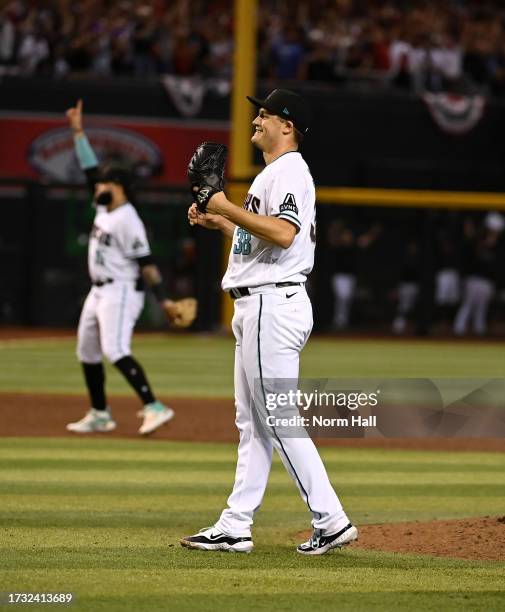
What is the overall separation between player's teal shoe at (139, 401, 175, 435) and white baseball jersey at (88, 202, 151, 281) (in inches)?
36.8

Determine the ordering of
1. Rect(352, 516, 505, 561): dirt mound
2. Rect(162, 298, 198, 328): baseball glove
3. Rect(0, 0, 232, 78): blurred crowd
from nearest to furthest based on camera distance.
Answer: Rect(352, 516, 505, 561): dirt mound, Rect(162, 298, 198, 328): baseball glove, Rect(0, 0, 232, 78): blurred crowd

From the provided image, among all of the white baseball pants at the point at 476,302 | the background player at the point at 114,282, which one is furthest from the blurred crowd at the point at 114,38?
the background player at the point at 114,282

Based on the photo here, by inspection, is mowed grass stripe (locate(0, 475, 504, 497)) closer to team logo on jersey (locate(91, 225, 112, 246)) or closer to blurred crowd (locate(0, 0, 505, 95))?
team logo on jersey (locate(91, 225, 112, 246))

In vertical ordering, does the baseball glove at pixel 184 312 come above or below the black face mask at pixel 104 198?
below

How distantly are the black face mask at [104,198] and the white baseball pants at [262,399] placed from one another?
415 cm

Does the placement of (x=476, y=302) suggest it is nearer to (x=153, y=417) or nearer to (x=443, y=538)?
(x=153, y=417)

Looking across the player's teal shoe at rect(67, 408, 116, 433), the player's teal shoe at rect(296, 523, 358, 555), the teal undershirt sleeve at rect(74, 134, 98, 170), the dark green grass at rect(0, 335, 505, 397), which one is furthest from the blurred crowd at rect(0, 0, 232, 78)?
the player's teal shoe at rect(296, 523, 358, 555)

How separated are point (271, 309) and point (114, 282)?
4.31 meters

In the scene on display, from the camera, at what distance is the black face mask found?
926cm

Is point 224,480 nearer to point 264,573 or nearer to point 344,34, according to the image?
point 264,573

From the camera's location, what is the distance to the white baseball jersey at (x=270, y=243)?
515 cm

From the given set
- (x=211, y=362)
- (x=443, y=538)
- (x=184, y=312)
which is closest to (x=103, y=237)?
(x=184, y=312)

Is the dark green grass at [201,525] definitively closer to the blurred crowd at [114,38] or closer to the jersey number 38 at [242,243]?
the jersey number 38 at [242,243]

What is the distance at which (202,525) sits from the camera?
6.10 meters
